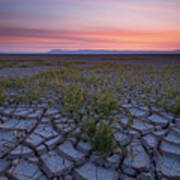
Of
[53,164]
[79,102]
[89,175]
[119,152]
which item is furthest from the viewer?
[79,102]

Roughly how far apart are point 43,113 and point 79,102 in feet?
2.13

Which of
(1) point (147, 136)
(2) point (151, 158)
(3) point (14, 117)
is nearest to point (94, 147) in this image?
(2) point (151, 158)

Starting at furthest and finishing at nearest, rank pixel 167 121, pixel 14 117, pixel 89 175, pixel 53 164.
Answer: pixel 14 117 → pixel 167 121 → pixel 53 164 → pixel 89 175

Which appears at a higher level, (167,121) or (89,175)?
(167,121)

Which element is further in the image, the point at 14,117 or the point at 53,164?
the point at 14,117

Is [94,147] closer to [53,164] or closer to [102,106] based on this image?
[53,164]

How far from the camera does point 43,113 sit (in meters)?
2.44

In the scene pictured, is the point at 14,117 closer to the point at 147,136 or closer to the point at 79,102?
the point at 79,102

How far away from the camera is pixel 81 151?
5.21ft

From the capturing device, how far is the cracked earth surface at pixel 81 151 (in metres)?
1.35

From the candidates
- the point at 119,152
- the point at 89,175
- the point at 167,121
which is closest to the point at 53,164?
the point at 89,175

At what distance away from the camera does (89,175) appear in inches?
52.2

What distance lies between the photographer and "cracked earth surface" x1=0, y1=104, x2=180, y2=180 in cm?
135

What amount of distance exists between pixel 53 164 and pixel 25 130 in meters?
0.77
